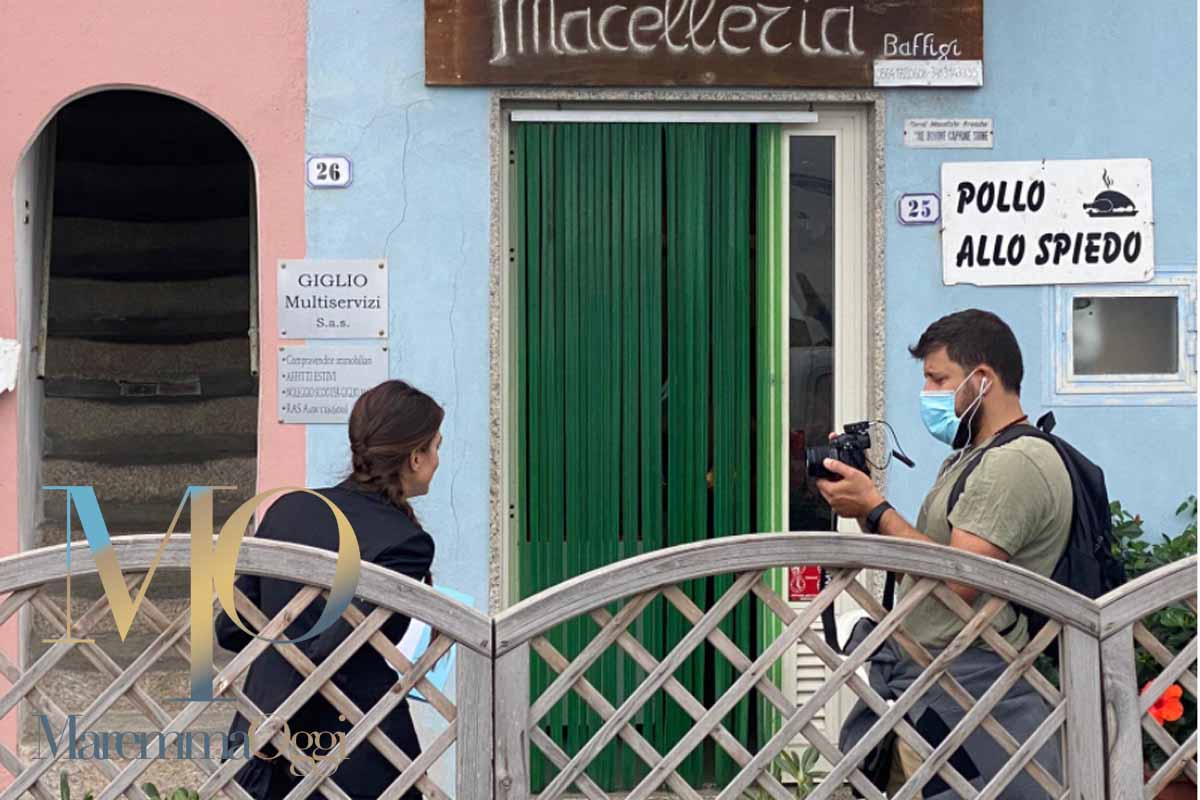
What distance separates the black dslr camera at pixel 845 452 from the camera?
3871mm

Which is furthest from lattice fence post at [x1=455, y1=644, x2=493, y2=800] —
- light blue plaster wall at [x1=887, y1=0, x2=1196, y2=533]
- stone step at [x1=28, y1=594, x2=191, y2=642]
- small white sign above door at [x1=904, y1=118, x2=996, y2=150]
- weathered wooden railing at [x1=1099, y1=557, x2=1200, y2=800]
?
stone step at [x1=28, y1=594, x2=191, y2=642]

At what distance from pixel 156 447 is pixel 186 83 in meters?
2.56

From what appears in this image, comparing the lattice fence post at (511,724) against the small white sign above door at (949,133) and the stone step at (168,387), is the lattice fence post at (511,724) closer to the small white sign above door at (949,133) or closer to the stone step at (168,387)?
the small white sign above door at (949,133)

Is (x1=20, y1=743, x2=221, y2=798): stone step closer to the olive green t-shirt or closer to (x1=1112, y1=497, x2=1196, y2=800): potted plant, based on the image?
the olive green t-shirt

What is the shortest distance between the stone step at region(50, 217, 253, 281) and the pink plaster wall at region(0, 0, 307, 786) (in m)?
2.48

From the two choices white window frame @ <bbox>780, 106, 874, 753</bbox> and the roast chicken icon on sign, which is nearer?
the roast chicken icon on sign

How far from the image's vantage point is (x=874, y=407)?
598 cm

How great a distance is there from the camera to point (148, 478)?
763 centimetres

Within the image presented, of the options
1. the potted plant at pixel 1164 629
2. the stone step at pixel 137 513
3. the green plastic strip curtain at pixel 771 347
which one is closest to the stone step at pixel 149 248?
the stone step at pixel 137 513

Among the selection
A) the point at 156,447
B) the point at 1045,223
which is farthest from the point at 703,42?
the point at 156,447

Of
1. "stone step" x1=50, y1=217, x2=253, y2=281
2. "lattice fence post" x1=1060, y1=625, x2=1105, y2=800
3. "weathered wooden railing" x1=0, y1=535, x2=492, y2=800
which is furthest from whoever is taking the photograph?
"stone step" x1=50, y1=217, x2=253, y2=281

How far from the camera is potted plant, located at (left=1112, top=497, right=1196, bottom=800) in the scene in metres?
4.48

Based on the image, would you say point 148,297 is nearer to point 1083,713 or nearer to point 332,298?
point 332,298

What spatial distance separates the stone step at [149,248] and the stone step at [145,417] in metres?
0.84
